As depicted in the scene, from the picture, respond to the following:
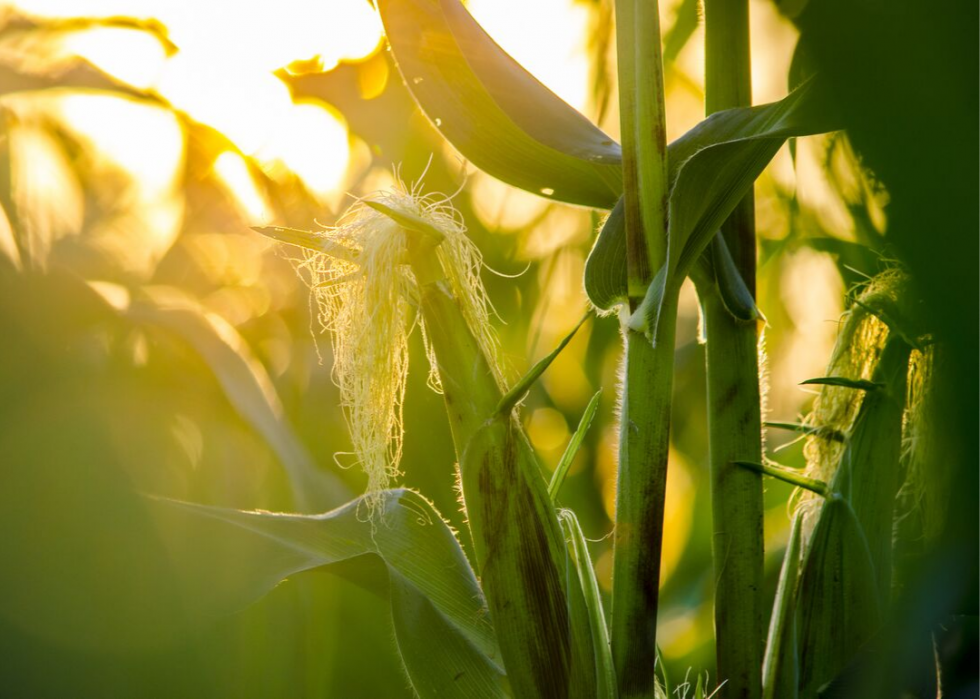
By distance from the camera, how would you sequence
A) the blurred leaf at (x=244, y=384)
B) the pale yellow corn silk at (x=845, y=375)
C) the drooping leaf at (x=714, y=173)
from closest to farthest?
1. the drooping leaf at (x=714, y=173)
2. the pale yellow corn silk at (x=845, y=375)
3. the blurred leaf at (x=244, y=384)

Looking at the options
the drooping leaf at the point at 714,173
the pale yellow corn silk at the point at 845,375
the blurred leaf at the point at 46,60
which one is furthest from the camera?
the blurred leaf at the point at 46,60

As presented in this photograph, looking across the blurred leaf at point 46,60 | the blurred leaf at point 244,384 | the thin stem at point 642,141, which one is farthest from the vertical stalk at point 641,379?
the blurred leaf at point 46,60

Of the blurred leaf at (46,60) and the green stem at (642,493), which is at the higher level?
the blurred leaf at (46,60)

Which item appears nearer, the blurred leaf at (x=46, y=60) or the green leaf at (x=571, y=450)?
the green leaf at (x=571, y=450)

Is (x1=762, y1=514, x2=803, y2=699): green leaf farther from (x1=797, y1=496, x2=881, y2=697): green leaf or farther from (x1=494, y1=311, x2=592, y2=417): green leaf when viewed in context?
(x1=494, y1=311, x2=592, y2=417): green leaf

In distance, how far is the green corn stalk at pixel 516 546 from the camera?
1.11ft

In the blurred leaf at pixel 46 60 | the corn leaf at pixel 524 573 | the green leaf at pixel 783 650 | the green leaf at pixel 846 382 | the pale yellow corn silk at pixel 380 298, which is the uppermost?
the blurred leaf at pixel 46 60

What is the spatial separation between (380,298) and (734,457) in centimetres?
18

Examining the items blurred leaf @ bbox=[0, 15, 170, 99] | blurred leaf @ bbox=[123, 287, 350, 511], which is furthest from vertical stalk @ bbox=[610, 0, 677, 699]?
blurred leaf @ bbox=[0, 15, 170, 99]

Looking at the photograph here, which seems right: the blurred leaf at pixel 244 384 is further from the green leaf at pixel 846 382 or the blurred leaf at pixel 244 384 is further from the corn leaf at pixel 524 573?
the green leaf at pixel 846 382

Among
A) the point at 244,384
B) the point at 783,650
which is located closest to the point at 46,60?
the point at 244,384

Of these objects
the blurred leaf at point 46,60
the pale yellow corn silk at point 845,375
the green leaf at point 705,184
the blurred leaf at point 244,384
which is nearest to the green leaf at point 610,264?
the green leaf at point 705,184

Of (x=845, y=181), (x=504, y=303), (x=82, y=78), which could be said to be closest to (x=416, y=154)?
(x=504, y=303)

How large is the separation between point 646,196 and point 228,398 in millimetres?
337
